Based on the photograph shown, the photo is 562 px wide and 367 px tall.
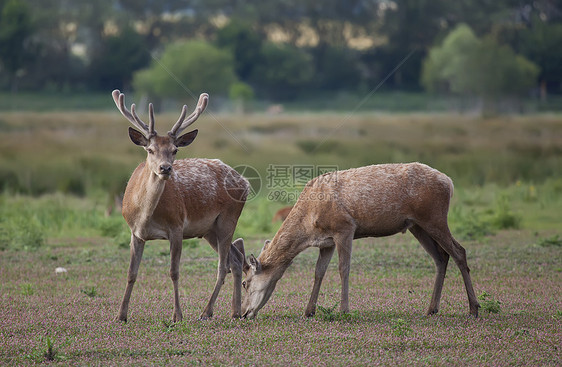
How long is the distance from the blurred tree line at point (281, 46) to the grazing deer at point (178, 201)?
57.6m

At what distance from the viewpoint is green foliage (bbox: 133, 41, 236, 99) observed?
231ft

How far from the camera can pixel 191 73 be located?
72.3 m

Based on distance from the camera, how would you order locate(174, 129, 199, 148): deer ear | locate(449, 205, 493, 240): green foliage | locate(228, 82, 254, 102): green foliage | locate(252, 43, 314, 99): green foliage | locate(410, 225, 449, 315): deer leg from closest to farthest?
locate(174, 129, 199, 148): deer ear, locate(410, 225, 449, 315): deer leg, locate(449, 205, 493, 240): green foliage, locate(228, 82, 254, 102): green foliage, locate(252, 43, 314, 99): green foliage

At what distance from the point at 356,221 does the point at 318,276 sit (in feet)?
2.94

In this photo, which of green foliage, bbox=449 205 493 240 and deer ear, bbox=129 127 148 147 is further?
green foliage, bbox=449 205 493 240

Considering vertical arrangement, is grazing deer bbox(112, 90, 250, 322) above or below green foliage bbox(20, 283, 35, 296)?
above

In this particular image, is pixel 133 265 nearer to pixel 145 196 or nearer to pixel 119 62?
pixel 145 196

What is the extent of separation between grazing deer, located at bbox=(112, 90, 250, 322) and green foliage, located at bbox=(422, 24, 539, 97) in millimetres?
58456

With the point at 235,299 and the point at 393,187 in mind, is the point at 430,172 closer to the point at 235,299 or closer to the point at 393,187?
the point at 393,187

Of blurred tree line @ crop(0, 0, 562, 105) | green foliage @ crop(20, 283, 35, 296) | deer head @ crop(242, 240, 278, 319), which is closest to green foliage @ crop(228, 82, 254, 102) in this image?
blurred tree line @ crop(0, 0, 562, 105)

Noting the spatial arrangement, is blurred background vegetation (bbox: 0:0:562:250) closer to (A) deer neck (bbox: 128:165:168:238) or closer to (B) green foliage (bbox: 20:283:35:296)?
(B) green foliage (bbox: 20:283:35:296)

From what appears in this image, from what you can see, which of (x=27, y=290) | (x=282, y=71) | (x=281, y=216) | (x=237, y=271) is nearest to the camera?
(x=237, y=271)

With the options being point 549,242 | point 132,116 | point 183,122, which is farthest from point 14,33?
point 183,122

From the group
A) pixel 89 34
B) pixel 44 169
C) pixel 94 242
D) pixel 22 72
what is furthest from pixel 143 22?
pixel 94 242
